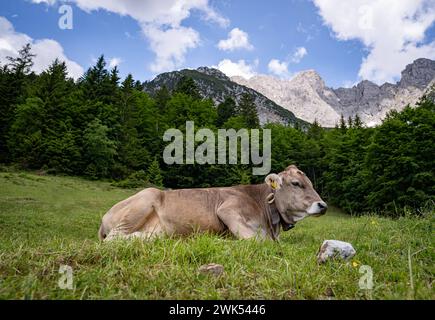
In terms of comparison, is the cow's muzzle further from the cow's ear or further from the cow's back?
the cow's back

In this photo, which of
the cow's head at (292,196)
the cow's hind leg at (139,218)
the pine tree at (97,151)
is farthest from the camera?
the pine tree at (97,151)

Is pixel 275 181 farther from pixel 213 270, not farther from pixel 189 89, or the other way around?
pixel 189 89

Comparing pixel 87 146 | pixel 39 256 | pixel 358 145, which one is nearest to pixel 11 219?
pixel 39 256

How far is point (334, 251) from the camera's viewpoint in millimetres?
3881

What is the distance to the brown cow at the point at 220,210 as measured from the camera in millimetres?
A: 5621

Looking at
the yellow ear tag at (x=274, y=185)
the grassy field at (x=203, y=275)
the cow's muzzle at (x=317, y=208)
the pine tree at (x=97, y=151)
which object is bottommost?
the grassy field at (x=203, y=275)

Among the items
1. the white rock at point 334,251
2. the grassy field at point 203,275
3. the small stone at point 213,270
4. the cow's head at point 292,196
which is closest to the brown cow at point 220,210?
the cow's head at point 292,196

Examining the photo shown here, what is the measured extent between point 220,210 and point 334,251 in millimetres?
2410

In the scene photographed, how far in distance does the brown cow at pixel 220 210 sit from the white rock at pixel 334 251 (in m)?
1.59

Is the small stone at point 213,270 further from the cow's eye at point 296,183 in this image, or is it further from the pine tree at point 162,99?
the pine tree at point 162,99

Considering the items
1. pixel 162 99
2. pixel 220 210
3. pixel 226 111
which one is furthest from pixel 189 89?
pixel 220 210

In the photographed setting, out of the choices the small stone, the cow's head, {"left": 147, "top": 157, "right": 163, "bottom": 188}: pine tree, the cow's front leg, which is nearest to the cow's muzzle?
the cow's head

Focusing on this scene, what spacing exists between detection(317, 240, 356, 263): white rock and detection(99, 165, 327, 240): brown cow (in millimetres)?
1587
